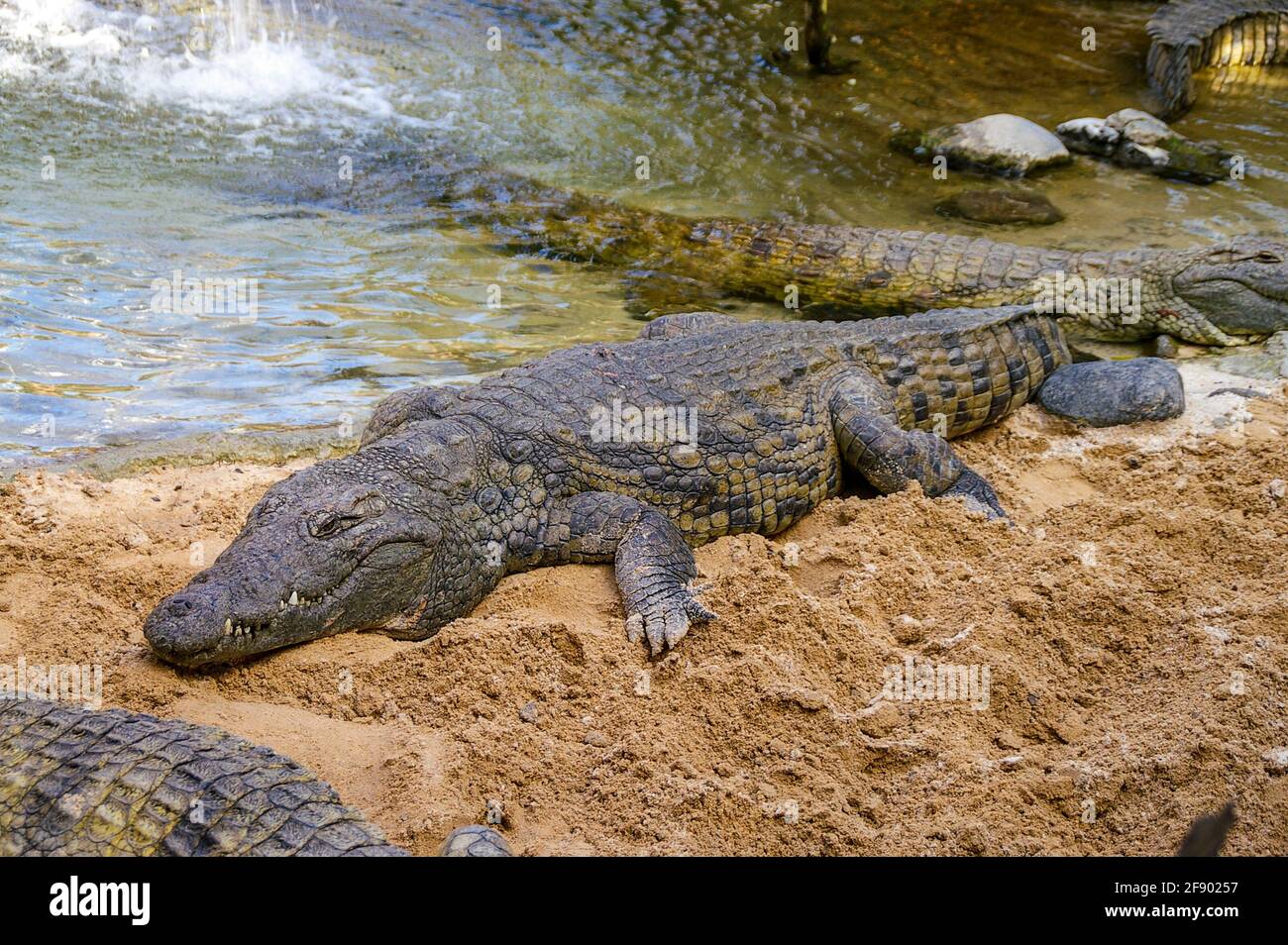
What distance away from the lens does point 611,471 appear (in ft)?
15.4

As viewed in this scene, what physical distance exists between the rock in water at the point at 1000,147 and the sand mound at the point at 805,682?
5.74 meters

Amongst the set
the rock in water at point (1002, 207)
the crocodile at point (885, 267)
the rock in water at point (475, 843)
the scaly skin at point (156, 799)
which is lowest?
the rock in water at point (475, 843)

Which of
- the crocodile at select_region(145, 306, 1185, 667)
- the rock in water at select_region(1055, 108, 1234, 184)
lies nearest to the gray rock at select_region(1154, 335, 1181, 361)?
the crocodile at select_region(145, 306, 1185, 667)

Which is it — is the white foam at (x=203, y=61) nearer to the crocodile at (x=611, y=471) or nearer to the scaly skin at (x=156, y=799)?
the crocodile at (x=611, y=471)

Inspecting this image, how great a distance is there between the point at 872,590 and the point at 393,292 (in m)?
4.28

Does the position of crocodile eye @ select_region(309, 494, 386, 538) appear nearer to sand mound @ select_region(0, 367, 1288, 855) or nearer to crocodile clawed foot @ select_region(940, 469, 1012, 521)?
sand mound @ select_region(0, 367, 1288, 855)

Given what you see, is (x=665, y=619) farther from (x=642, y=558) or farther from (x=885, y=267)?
(x=885, y=267)

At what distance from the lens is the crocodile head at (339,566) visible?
358 centimetres

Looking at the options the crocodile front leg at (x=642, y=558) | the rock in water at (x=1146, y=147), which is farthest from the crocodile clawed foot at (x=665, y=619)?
the rock in water at (x=1146, y=147)

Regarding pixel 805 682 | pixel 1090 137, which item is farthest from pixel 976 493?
pixel 1090 137

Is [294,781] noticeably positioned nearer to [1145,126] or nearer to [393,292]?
[393,292]

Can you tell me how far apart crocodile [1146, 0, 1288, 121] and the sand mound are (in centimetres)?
780

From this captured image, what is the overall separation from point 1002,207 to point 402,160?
5.08m

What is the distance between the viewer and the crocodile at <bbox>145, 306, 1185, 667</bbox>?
12.6 ft
